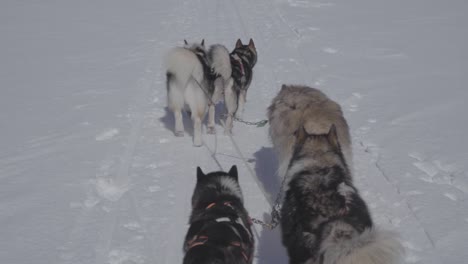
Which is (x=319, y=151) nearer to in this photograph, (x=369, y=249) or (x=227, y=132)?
(x=369, y=249)

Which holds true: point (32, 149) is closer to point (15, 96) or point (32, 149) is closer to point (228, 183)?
point (15, 96)

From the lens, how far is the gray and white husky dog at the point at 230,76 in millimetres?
5160

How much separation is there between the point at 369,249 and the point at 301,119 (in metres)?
1.94

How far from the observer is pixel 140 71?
26.1ft

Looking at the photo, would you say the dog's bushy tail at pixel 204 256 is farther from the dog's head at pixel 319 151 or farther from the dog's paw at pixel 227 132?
the dog's paw at pixel 227 132

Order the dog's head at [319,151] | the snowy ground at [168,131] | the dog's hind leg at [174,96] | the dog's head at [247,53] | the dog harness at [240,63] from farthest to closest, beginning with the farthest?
the dog's head at [247,53]
the dog harness at [240,63]
the dog's hind leg at [174,96]
the snowy ground at [168,131]
the dog's head at [319,151]

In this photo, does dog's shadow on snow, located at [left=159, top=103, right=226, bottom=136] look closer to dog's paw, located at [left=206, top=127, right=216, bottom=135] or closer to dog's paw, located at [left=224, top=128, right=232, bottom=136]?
dog's paw, located at [left=206, top=127, right=216, bottom=135]

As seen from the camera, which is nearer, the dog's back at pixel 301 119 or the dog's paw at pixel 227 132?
the dog's back at pixel 301 119

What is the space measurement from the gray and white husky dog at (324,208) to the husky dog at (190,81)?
5.33 feet

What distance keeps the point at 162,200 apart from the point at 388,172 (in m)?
2.70

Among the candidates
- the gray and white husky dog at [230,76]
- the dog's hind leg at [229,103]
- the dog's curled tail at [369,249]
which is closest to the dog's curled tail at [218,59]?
the gray and white husky dog at [230,76]

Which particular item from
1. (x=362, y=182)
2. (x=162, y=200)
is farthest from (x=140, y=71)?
(x=362, y=182)

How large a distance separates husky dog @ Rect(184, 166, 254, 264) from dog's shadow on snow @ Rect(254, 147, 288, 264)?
590 millimetres

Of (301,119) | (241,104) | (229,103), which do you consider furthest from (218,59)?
(301,119)
